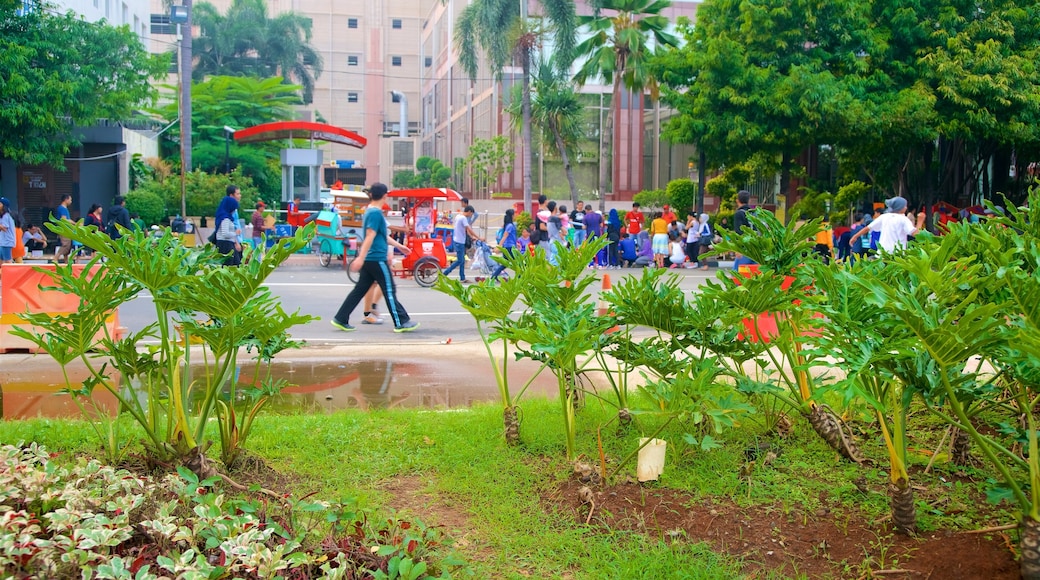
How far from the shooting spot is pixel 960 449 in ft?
16.0

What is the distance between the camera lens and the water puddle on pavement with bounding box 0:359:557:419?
703 cm

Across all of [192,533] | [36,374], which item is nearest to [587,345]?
[192,533]

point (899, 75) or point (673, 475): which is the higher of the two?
point (899, 75)

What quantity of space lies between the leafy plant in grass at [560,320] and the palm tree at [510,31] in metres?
30.0

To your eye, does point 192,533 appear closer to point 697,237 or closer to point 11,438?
point 11,438

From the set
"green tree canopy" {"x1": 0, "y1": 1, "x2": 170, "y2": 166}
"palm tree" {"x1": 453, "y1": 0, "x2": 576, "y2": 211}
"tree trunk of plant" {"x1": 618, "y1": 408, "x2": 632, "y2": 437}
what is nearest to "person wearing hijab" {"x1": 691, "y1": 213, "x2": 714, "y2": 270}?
"palm tree" {"x1": 453, "y1": 0, "x2": 576, "y2": 211}

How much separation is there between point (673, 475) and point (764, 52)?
22374 millimetres

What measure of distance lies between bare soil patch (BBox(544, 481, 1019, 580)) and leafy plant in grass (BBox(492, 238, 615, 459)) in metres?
0.53

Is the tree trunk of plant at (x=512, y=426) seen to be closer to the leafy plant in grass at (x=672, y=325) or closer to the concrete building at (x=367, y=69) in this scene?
the leafy plant in grass at (x=672, y=325)

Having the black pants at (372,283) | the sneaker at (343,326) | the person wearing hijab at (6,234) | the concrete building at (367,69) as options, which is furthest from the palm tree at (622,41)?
the concrete building at (367,69)

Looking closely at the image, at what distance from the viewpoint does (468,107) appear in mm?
62938

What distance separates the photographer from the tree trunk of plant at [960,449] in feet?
15.8

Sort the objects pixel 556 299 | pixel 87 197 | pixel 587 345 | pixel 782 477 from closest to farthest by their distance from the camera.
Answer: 1. pixel 587 345
2. pixel 782 477
3. pixel 556 299
4. pixel 87 197

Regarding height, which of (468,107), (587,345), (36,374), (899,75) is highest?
(468,107)
